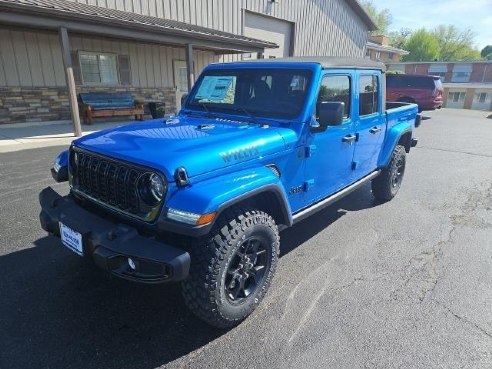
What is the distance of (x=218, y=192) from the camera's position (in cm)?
213

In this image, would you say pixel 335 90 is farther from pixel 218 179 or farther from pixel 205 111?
pixel 218 179

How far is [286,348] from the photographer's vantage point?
2.29m

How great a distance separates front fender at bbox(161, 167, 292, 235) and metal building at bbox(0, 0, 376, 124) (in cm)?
763

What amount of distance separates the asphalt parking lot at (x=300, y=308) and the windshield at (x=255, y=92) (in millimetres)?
1517

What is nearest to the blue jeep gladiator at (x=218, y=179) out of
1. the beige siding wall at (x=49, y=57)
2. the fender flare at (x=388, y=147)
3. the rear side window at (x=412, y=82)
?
the fender flare at (x=388, y=147)

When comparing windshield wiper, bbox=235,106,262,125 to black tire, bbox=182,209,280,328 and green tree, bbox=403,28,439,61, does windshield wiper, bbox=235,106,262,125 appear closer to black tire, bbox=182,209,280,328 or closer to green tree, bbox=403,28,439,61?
black tire, bbox=182,209,280,328

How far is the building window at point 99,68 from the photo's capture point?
1166 centimetres

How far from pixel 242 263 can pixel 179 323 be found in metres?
0.65

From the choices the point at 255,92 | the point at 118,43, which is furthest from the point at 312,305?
the point at 118,43

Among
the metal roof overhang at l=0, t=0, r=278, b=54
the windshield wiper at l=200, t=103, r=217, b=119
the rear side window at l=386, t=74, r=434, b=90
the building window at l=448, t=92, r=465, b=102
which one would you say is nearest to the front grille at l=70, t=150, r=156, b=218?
the windshield wiper at l=200, t=103, r=217, b=119

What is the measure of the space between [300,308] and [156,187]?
1.51 metres

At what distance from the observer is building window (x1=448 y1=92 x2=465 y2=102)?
120 ft

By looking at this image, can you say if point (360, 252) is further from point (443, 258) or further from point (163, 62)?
point (163, 62)

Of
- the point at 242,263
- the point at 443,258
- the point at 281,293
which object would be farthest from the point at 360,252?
the point at 242,263
